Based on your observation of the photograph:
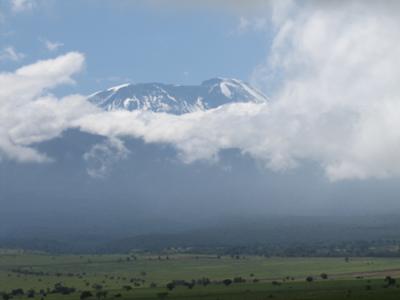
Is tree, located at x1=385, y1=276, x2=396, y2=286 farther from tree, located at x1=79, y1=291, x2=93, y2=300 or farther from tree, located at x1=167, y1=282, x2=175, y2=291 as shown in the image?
tree, located at x1=79, y1=291, x2=93, y2=300

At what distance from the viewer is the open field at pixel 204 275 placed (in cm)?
8181

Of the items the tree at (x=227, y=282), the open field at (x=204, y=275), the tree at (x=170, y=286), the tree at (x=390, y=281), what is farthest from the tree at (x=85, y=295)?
the tree at (x=390, y=281)

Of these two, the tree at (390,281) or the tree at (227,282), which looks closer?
the tree at (390,281)

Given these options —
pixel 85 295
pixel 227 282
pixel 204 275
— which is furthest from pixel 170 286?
pixel 204 275

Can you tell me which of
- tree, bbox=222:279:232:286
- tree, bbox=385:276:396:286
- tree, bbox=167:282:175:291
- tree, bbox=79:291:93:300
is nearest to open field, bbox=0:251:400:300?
tree, bbox=167:282:175:291

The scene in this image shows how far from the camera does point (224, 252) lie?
164000mm

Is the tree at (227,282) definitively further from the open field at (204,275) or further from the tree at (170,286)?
the tree at (170,286)

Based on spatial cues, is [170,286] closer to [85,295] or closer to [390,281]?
[85,295]

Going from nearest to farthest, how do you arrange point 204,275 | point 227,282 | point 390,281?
point 390,281, point 227,282, point 204,275

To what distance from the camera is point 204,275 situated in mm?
110875

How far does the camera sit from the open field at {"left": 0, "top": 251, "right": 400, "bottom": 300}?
81.8 meters

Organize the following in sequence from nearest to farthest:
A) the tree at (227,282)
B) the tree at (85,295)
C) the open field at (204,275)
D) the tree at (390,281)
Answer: the open field at (204,275) < the tree at (390,281) < the tree at (85,295) < the tree at (227,282)

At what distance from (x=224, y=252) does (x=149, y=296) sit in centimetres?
8162

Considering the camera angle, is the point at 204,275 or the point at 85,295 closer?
the point at 85,295
